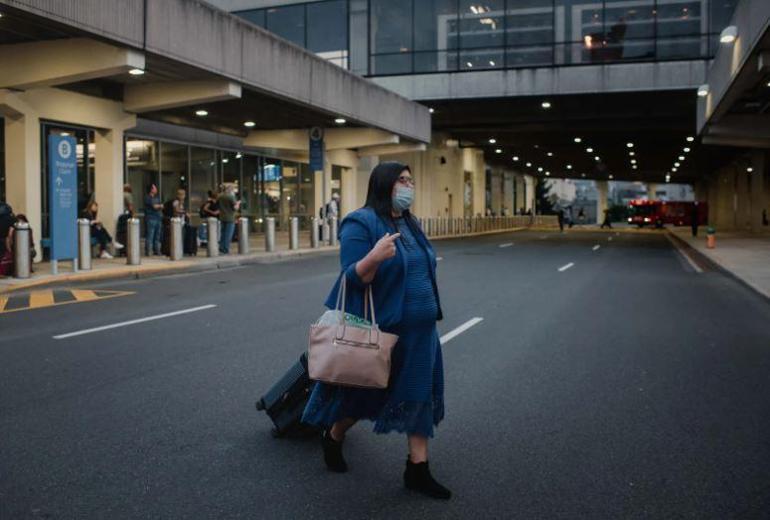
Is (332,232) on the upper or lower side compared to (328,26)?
lower

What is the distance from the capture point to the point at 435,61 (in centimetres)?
3481

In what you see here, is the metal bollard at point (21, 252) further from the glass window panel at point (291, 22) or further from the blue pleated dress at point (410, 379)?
the glass window panel at point (291, 22)

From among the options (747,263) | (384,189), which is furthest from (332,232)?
(384,189)

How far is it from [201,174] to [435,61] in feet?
43.7

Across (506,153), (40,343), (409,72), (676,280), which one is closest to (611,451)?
(40,343)

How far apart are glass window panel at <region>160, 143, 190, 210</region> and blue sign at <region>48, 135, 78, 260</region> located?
10.3 m

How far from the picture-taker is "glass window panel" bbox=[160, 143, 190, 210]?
25000mm

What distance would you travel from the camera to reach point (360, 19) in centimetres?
3678

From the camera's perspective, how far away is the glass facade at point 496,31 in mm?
31547

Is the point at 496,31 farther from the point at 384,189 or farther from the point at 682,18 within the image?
the point at 384,189

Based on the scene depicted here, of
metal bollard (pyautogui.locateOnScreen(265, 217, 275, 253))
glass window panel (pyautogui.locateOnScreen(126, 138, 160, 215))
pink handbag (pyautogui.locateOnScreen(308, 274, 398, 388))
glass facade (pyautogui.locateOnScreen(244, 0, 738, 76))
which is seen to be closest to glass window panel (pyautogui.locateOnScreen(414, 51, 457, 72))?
glass facade (pyautogui.locateOnScreen(244, 0, 738, 76))

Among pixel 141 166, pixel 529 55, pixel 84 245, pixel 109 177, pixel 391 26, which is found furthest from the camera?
pixel 391 26

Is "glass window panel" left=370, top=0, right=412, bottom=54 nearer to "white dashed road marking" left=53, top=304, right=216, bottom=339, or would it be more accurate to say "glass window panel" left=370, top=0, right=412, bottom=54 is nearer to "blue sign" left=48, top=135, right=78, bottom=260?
"blue sign" left=48, top=135, right=78, bottom=260

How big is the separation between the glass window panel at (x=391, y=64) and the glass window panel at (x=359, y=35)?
0.52m
